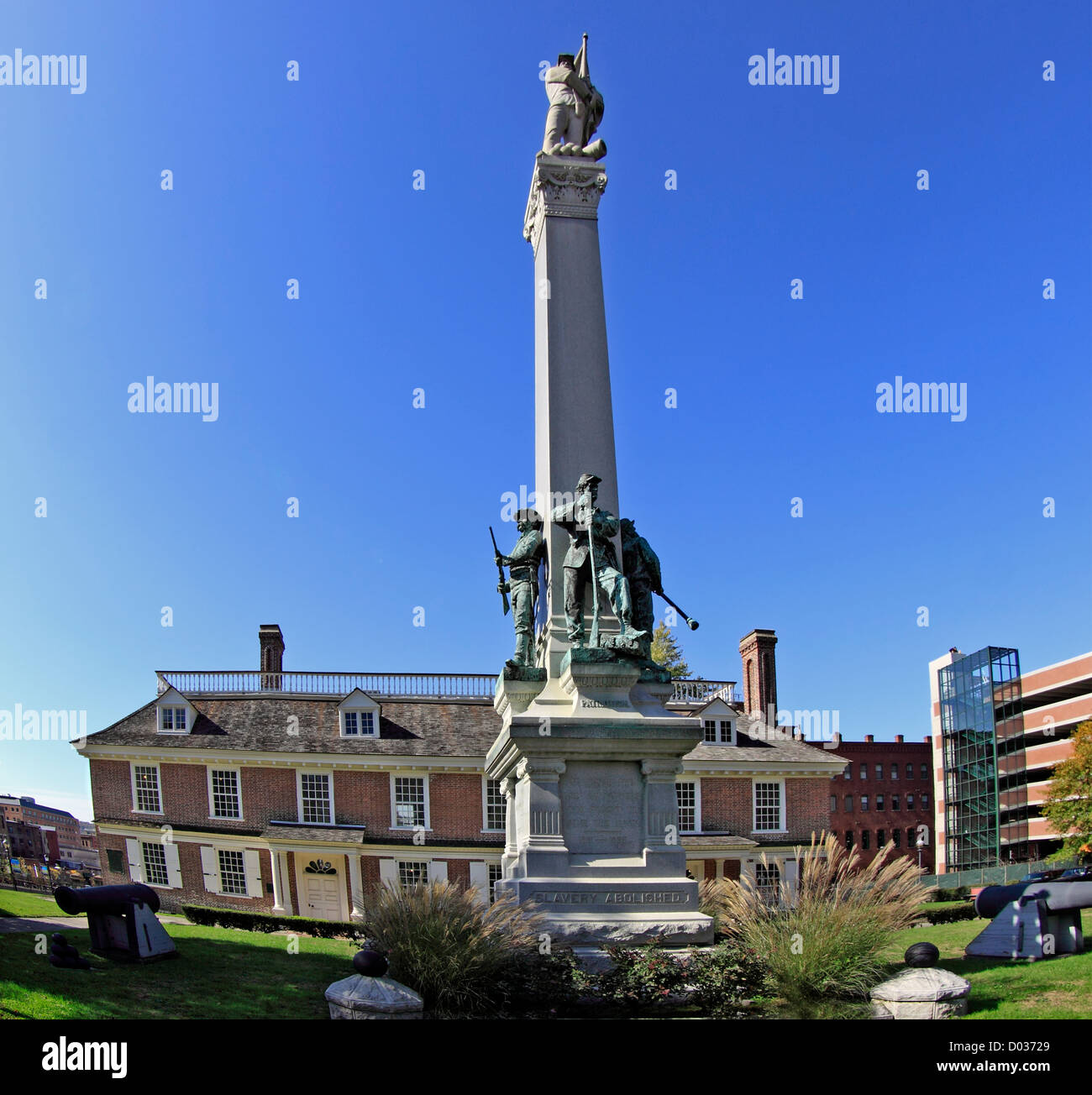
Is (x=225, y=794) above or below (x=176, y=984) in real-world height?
below

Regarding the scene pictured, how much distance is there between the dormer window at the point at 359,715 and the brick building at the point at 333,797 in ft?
0.22

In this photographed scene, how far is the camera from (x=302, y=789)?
134ft

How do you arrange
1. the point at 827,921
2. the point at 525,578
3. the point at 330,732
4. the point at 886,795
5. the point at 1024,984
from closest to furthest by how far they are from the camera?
the point at 827,921 < the point at 1024,984 < the point at 525,578 < the point at 330,732 < the point at 886,795

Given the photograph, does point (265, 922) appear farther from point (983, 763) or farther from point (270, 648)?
point (983, 763)

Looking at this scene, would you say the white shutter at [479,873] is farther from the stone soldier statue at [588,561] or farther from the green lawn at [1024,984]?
the stone soldier statue at [588,561]

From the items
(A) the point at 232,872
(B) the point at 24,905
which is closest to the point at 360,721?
(A) the point at 232,872

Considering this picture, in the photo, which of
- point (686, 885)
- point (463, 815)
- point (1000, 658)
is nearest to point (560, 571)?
point (686, 885)

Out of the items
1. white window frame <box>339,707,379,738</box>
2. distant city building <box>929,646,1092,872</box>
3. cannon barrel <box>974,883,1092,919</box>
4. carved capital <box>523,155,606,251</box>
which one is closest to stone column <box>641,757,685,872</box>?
cannon barrel <box>974,883,1092,919</box>

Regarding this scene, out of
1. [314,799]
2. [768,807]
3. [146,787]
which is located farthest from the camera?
[768,807]

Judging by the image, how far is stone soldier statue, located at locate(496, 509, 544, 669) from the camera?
50.7 ft

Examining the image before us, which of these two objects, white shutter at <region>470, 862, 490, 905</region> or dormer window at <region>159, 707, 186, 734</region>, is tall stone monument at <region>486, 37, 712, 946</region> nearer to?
white shutter at <region>470, 862, 490, 905</region>

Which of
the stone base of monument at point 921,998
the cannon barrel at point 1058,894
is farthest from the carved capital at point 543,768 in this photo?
the cannon barrel at point 1058,894

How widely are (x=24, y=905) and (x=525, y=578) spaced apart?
12.7 metres

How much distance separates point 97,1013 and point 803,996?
6688mm
